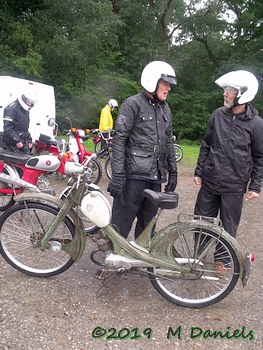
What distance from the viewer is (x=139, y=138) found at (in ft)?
10.3

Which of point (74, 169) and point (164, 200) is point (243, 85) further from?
point (74, 169)

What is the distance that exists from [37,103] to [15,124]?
206 centimetres

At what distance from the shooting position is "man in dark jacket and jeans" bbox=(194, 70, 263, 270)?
3039 millimetres

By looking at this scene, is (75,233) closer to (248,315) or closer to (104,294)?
(104,294)

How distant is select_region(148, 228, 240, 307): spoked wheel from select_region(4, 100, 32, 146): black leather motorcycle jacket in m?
3.17

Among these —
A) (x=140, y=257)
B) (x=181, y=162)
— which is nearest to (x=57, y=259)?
(x=140, y=257)

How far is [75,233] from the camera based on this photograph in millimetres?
3111

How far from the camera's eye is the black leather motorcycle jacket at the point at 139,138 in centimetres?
307

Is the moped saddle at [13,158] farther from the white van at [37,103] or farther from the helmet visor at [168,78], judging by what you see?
the white van at [37,103]

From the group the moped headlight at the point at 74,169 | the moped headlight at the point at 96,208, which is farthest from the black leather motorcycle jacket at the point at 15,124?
the moped headlight at the point at 96,208

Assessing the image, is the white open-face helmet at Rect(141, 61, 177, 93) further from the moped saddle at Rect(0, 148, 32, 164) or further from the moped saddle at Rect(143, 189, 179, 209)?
the moped saddle at Rect(0, 148, 32, 164)

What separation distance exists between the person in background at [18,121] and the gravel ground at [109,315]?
7.00 feet

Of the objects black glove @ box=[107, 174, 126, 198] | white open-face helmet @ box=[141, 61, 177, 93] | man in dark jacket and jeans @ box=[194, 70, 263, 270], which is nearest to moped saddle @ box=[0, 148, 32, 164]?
black glove @ box=[107, 174, 126, 198]

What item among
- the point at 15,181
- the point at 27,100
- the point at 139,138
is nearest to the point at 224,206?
the point at 139,138
